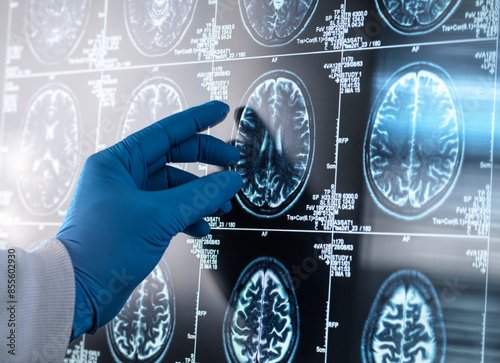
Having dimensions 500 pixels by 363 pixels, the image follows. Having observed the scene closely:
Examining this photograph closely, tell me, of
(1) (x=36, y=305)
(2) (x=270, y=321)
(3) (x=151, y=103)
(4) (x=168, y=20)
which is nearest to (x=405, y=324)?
(2) (x=270, y=321)

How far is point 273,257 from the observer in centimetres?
140

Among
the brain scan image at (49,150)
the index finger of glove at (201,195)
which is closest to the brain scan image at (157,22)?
the brain scan image at (49,150)

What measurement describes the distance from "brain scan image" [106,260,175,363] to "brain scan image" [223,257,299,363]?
19 cm

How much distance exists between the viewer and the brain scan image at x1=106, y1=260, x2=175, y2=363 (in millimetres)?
1532

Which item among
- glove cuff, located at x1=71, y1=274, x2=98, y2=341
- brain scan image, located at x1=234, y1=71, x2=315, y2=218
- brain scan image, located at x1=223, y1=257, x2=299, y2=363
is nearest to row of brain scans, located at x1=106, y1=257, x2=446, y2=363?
brain scan image, located at x1=223, y1=257, x2=299, y2=363

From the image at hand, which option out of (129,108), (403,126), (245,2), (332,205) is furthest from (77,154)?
(403,126)

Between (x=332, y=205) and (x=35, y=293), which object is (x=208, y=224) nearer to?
(x=332, y=205)

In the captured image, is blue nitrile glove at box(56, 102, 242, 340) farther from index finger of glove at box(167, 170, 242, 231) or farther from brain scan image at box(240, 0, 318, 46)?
brain scan image at box(240, 0, 318, 46)

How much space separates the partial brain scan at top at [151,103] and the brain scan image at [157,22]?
10cm

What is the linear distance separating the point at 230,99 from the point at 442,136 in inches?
22.1

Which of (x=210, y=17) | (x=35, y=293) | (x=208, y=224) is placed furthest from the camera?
(x=210, y=17)

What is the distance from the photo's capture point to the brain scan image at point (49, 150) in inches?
69.7

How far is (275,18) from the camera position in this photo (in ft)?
4.90

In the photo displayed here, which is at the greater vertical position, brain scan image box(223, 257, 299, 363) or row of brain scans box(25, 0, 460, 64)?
row of brain scans box(25, 0, 460, 64)
